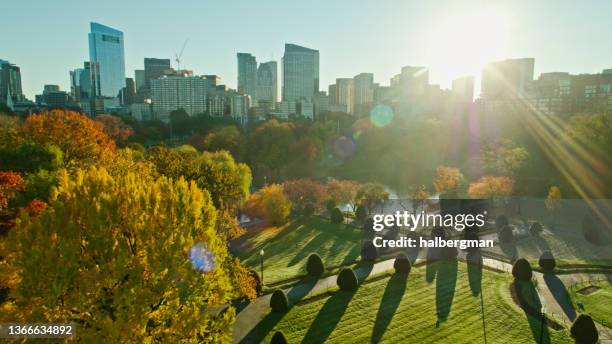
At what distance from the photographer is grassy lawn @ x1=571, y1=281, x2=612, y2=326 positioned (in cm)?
2398

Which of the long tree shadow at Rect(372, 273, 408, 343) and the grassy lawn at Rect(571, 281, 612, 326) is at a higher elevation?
the grassy lawn at Rect(571, 281, 612, 326)

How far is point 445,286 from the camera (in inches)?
1109

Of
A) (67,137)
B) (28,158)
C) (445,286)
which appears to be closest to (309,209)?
(445,286)

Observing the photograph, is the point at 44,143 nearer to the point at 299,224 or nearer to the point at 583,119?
the point at 299,224

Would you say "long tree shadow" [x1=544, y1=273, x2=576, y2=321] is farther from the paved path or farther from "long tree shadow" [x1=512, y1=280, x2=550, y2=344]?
"long tree shadow" [x1=512, y1=280, x2=550, y2=344]

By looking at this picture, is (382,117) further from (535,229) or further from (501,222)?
(535,229)

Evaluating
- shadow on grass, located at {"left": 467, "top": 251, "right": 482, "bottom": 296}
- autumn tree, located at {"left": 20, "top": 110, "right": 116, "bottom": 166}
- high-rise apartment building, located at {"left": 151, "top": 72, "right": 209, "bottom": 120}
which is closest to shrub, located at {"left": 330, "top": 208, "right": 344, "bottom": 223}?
shadow on grass, located at {"left": 467, "top": 251, "right": 482, "bottom": 296}

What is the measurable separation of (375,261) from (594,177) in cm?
4115

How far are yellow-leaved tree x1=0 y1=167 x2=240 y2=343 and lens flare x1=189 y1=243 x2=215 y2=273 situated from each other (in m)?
0.04

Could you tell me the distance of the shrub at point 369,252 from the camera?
34250 mm

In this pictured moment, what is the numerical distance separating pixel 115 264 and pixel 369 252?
25.0m

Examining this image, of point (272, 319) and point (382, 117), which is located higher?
point (382, 117)

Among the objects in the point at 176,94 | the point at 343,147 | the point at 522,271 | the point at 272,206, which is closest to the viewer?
the point at 522,271

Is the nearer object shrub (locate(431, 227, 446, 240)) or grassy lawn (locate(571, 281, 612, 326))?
grassy lawn (locate(571, 281, 612, 326))
